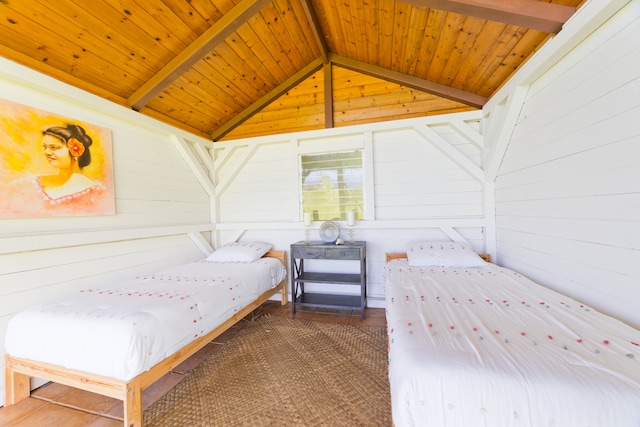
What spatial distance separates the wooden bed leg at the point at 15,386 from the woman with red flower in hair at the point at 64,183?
1064 mm

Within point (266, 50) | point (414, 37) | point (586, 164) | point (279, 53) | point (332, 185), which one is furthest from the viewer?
point (332, 185)

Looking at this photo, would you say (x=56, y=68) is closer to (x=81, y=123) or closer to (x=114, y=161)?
(x=81, y=123)

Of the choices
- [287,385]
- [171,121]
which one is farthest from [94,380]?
[171,121]

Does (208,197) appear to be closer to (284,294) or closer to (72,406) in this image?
(284,294)

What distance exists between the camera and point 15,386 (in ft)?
5.21

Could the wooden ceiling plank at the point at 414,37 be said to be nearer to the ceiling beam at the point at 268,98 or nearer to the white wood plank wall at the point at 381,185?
the white wood plank wall at the point at 381,185

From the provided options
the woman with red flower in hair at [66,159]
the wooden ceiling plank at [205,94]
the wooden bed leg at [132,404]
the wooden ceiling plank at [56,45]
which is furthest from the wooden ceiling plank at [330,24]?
the wooden bed leg at [132,404]

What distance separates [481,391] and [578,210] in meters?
1.45

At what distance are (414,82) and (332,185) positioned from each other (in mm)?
1542

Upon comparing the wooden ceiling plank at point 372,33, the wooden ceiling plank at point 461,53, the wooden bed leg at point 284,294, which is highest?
the wooden ceiling plank at point 372,33

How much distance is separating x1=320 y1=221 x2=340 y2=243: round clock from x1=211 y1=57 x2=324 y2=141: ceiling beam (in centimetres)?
191

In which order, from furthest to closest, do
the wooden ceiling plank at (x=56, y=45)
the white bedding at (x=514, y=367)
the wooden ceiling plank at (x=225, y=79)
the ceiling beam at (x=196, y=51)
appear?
Result: 1. the wooden ceiling plank at (x=225, y=79)
2. the ceiling beam at (x=196, y=51)
3. the wooden ceiling plank at (x=56, y=45)
4. the white bedding at (x=514, y=367)

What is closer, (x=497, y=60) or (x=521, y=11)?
(x=521, y=11)

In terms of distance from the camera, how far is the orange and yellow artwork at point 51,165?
1.70m
